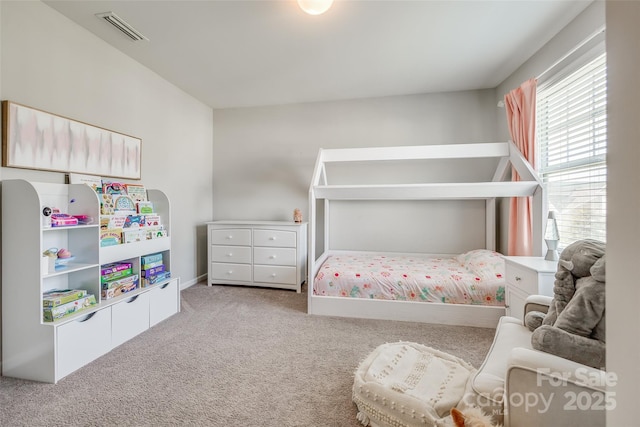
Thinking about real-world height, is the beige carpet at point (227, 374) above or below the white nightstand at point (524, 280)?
below

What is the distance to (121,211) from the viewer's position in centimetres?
224

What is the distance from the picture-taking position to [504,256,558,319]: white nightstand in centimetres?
175

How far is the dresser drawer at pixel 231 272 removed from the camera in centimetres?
340

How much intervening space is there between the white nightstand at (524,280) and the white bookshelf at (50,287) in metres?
2.88

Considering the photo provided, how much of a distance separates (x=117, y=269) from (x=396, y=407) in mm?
2205

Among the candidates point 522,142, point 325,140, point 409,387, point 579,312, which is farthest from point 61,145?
A: point 522,142

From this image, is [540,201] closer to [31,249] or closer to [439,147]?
[439,147]

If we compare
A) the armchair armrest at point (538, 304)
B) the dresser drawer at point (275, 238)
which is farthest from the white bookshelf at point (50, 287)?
the armchair armrest at point (538, 304)

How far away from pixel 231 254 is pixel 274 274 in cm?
60

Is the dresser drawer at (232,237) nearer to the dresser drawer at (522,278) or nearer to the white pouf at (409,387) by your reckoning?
the white pouf at (409,387)

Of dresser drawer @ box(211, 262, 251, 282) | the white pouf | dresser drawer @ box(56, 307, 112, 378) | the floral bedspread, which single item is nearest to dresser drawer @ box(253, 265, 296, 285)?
dresser drawer @ box(211, 262, 251, 282)

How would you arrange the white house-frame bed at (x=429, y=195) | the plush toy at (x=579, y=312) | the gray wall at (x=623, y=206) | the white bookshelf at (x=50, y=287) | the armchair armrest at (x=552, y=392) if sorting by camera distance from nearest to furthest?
the gray wall at (x=623, y=206), the armchair armrest at (x=552, y=392), the plush toy at (x=579, y=312), the white bookshelf at (x=50, y=287), the white house-frame bed at (x=429, y=195)

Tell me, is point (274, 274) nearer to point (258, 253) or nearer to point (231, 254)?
point (258, 253)

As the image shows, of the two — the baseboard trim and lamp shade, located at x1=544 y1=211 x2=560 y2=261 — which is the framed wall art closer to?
the baseboard trim
